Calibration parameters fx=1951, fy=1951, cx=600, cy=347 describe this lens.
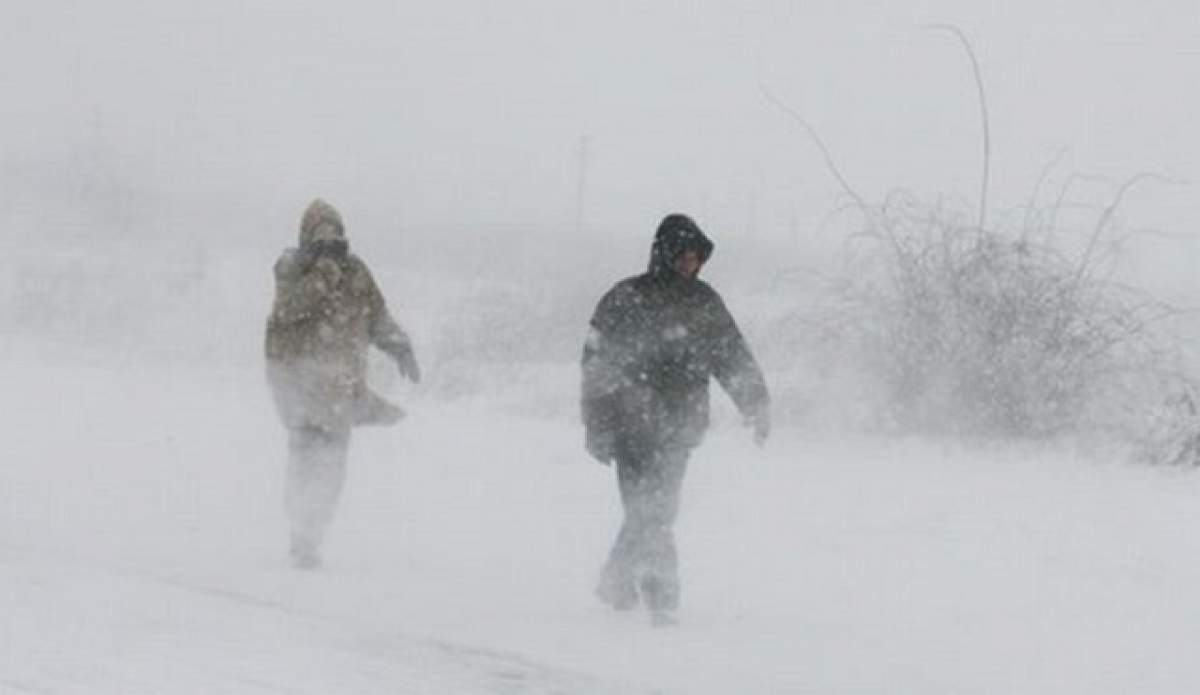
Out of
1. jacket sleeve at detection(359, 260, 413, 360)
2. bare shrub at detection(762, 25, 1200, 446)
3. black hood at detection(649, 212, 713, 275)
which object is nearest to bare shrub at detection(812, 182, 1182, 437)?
bare shrub at detection(762, 25, 1200, 446)

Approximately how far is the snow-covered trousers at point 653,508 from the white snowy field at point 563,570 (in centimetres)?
18

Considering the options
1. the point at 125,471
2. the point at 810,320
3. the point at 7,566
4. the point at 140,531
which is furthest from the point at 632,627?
the point at 810,320

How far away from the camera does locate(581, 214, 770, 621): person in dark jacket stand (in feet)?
24.8

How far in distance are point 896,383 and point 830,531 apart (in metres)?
3.69

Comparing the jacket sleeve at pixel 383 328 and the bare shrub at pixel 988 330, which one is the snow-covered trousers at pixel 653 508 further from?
the bare shrub at pixel 988 330

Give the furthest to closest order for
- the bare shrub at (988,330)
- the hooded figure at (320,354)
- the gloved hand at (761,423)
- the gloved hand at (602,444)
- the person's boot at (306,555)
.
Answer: the bare shrub at (988,330) → the person's boot at (306,555) → the hooded figure at (320,354) → the gloved hand at (602,444) → the gloved hand at (761,423)

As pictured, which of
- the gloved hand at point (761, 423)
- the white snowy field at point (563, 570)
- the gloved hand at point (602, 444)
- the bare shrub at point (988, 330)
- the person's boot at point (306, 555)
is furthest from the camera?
the bare shrub at point (988, 330)

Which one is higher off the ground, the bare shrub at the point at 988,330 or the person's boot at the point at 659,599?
the bare shrub at the point at 988,330

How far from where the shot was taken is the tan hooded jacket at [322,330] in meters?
8.63

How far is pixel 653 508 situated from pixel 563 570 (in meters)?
1.61

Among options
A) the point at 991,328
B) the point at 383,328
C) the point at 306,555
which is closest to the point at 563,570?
the point at 306,555

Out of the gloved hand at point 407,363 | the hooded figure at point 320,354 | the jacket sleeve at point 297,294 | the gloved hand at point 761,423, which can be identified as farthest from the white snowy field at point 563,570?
the jacket sleeve at point 297,294

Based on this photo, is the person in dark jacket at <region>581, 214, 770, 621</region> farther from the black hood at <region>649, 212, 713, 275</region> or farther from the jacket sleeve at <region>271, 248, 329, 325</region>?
the jacket sleeve at <region>271, 248, 329, 325</region>

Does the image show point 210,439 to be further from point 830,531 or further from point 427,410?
point 830,531
